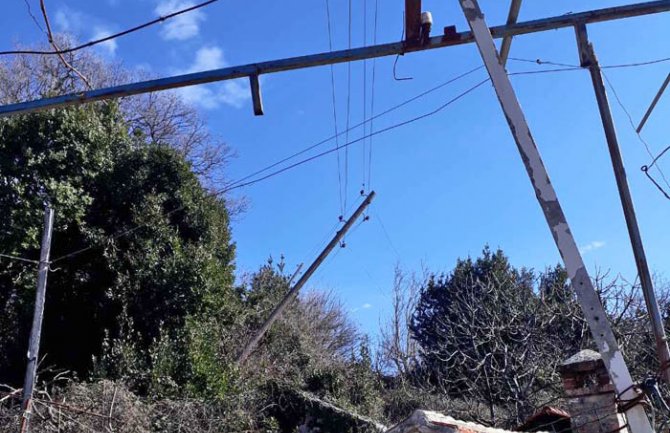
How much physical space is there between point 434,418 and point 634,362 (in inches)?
367

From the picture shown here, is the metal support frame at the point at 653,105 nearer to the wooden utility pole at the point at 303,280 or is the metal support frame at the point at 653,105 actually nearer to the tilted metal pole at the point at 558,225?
the tilted metal pole at the point at 558,225

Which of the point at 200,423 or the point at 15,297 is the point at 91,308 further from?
the point at 200,423

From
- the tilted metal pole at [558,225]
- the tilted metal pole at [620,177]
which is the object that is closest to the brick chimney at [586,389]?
the tilted metal pole at [620,177]

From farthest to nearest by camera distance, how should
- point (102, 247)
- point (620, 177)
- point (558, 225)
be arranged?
point (102, 247) < point (620, 177) < point (558, 225)

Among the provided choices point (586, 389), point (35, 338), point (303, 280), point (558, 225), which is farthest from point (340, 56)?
point (303, 280)

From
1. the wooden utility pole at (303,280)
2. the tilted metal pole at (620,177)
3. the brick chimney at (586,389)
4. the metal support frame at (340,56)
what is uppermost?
the wooden utility pole at (303,280)

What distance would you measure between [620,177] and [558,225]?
1.42 metres

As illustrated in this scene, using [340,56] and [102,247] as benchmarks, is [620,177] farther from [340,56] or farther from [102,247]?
[102,247]

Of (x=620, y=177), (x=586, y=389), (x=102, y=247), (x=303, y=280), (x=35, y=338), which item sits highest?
(x=102, y=247)

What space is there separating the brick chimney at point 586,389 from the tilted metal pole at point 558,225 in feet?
10.1

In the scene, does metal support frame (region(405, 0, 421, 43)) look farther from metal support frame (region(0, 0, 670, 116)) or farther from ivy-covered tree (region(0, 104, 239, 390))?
ivy-covered tree (region(0, 104, 239, 390))

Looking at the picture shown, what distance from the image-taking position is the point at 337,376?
18438 millimetres

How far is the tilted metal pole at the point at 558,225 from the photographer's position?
4.01 m

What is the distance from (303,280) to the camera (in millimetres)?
17141
